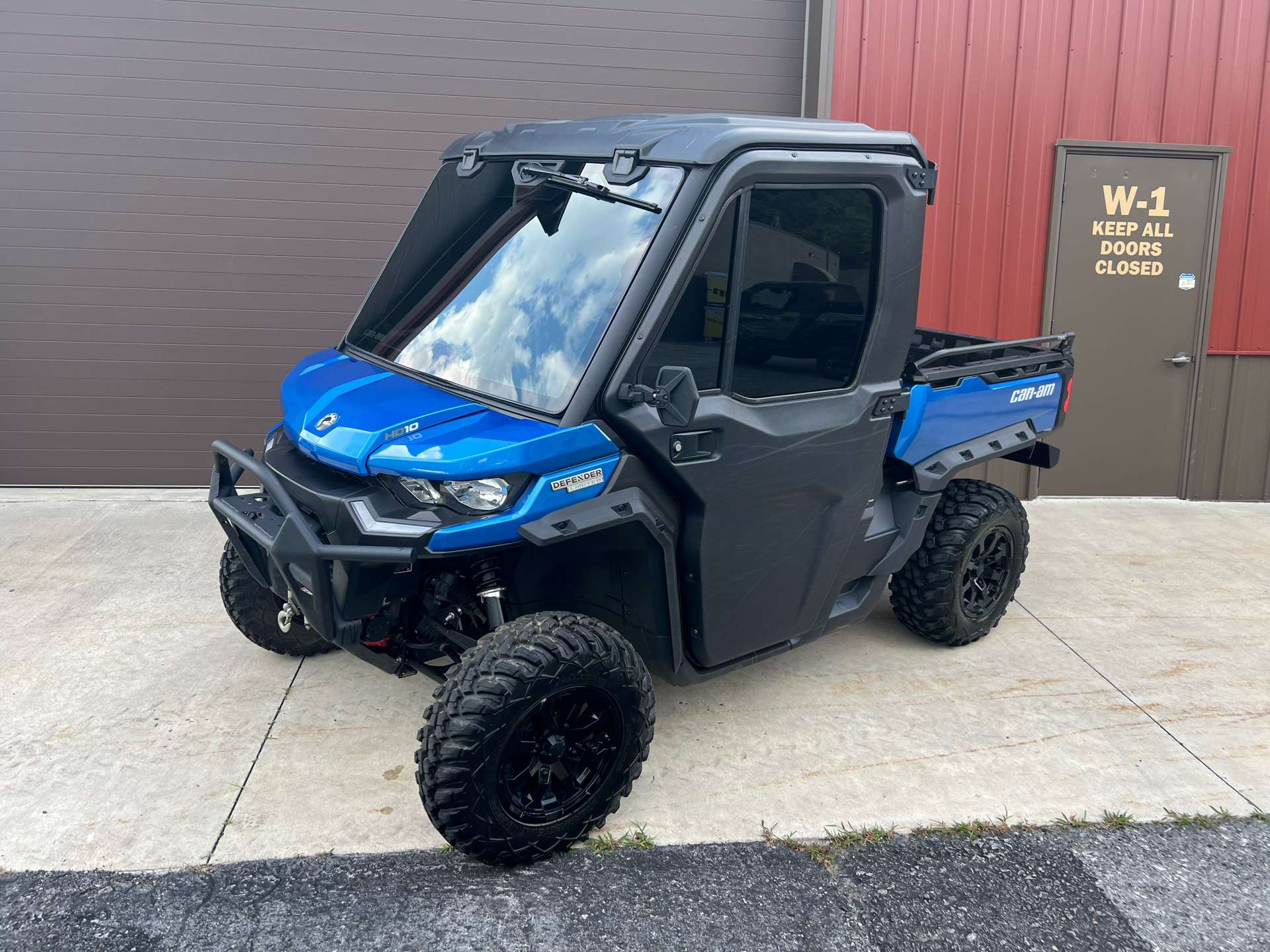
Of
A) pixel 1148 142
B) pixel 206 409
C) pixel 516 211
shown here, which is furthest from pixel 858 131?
pixel 206 409

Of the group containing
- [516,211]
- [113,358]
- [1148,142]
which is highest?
[1148,142]

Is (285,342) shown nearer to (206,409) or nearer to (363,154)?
(206,409)

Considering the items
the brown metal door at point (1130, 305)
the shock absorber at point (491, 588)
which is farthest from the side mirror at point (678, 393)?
the brown metal door at point (1130, 305)

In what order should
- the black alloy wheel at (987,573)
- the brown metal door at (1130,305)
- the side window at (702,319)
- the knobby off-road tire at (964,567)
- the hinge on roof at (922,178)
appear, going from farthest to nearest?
the brown metal door at (1130,305) < the black alloy wheel at (987,573) < the knobby off-road tire at (964,567) < the hinge on roof at (922,178) < the side window at (702,319)

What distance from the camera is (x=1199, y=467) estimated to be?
741 cm

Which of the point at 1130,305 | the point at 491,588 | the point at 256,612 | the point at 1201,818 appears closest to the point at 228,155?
the point at 256,612

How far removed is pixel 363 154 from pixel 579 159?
3647 millimetres

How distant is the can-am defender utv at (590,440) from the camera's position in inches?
124

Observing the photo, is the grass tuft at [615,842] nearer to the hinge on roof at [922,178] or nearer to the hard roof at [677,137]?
the hard roof at [677,137]

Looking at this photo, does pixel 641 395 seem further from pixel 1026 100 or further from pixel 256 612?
pixel 1026 100

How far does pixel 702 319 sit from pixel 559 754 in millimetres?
1441

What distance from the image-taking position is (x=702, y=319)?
3.33 metres

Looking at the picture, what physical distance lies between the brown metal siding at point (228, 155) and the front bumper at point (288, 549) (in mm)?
3582

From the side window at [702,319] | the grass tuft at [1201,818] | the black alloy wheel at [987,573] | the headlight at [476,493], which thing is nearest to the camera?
the headlight at [476,493]
